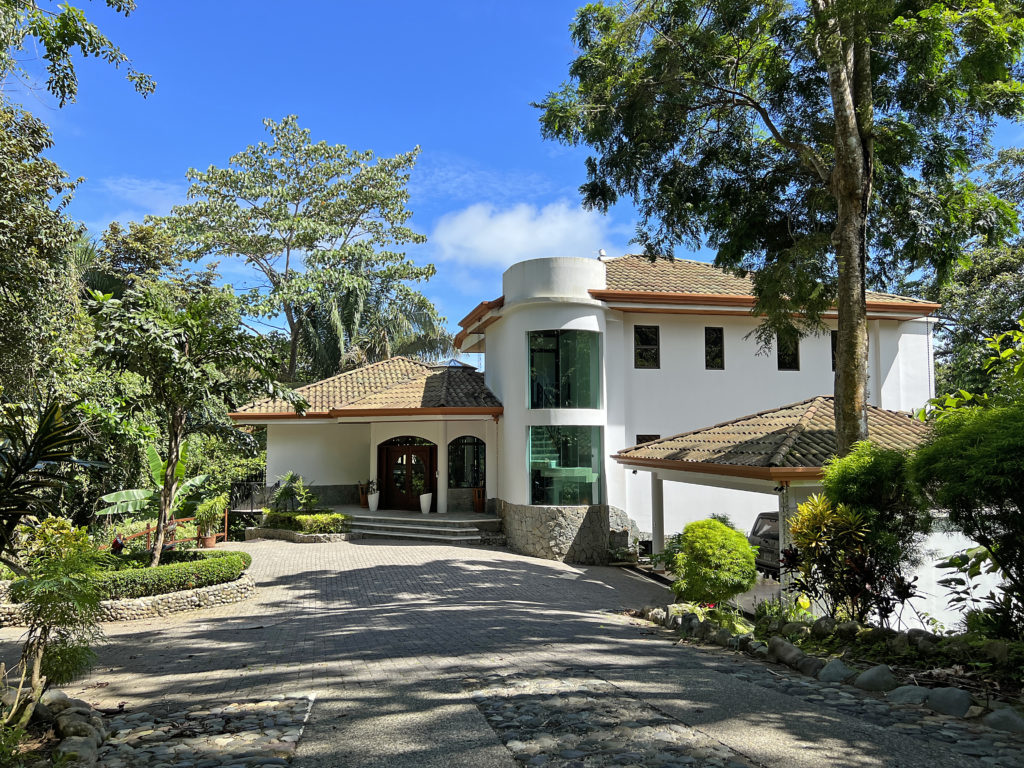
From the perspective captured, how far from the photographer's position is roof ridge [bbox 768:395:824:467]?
36.5 ft

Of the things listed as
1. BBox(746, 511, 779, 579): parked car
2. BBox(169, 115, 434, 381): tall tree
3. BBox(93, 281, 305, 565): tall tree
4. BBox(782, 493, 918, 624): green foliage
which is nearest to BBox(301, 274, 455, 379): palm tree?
BBox(169, 115, 434, 381): tall tree

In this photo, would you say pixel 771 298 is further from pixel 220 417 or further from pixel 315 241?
pixel 315 241

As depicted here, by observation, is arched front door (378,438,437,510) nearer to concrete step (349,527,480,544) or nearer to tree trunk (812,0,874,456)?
concrete step (349,527,480,544)

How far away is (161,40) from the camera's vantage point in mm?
10180

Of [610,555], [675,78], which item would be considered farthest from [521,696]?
[610,555]

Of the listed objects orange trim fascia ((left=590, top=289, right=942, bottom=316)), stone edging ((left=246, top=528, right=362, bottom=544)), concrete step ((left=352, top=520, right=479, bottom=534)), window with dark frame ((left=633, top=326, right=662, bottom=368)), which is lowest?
stone edging ((left=246, top=528, right=362, bottom=544))

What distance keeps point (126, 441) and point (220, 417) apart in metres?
4.33

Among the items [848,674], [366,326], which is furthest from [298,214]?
[848,674]

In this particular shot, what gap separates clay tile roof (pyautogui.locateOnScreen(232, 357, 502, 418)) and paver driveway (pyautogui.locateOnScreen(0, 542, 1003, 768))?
692cm

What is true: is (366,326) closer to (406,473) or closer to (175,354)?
(406,473)

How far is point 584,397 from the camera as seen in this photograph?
18422 millimetres

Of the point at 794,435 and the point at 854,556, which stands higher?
the point at 794,435

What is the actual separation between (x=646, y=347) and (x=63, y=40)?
607 inches

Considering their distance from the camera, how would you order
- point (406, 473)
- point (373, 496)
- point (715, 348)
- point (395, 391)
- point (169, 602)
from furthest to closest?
point (406, 473), point (373, 496), point (395, 391), point (715, 348), point (169, 602)
